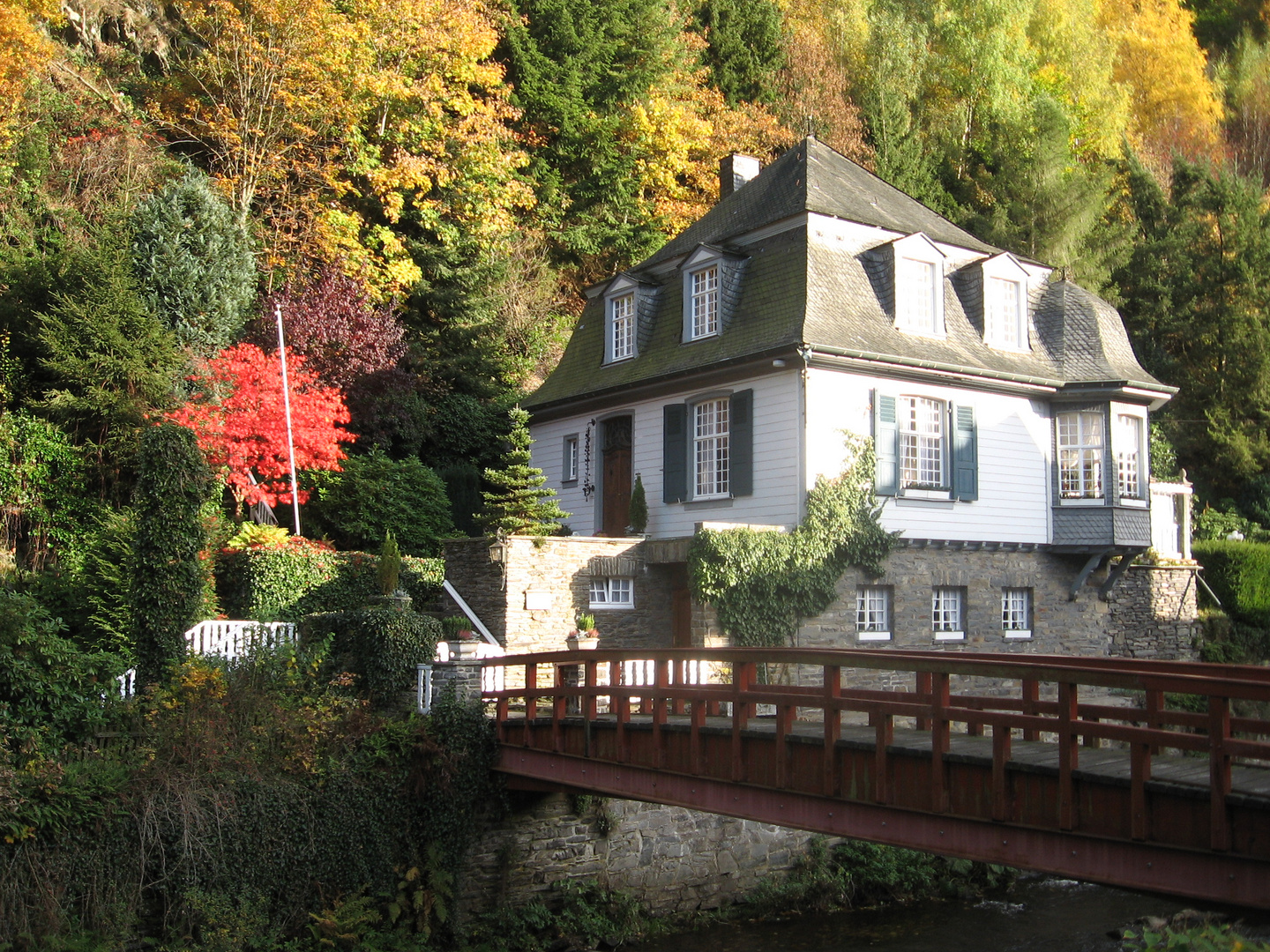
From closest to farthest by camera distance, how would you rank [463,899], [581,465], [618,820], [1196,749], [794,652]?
[1196,749] < [794,652] < [463,899] < [618,820] < [581,465]

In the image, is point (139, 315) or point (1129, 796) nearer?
point (1129, 796)

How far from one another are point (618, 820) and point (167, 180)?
17.6 m

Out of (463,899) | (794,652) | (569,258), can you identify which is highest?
(569,258)

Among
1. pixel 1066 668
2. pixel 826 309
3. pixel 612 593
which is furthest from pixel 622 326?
pixel 1066 668

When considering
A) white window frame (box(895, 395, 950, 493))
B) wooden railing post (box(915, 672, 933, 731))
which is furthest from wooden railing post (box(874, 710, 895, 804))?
white window frame (box(895, 395, 950, 493))

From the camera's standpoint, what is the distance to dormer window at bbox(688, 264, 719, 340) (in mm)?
19859

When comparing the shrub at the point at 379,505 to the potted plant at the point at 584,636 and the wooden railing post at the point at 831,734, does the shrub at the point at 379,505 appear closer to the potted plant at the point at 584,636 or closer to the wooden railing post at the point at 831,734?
the potted plant at the point at 584,636

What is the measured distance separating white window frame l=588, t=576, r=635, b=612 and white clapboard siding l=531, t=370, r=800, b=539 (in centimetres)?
152

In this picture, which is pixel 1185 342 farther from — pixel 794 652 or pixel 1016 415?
pixel 794 652

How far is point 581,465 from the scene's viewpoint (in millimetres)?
22203

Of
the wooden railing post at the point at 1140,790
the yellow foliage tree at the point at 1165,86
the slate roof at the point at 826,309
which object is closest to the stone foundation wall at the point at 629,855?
the slate roof at the point at 826,309

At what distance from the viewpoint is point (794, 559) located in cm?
1717

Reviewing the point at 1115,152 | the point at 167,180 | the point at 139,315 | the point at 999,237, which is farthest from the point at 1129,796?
the point at 1115,152

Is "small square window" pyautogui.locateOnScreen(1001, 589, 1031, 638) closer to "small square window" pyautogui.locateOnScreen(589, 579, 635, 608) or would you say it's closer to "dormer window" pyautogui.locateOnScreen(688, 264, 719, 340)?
"small square window" pyautogui.locateOnScreen(589, 579, 635, 608)
